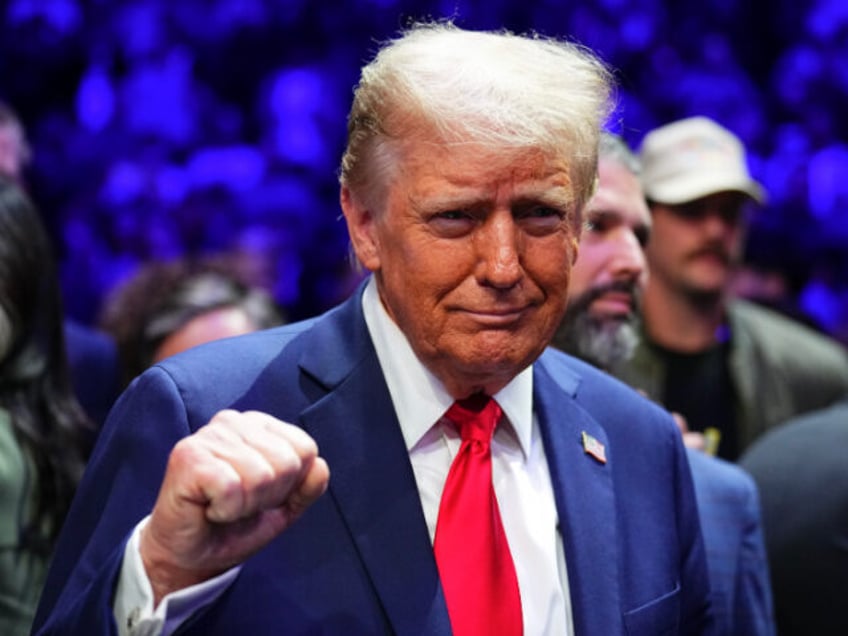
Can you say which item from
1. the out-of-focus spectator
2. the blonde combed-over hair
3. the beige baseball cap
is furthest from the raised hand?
the beige baseball cap

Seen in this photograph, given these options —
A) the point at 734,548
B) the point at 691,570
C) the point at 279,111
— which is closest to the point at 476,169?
the point at 691,570

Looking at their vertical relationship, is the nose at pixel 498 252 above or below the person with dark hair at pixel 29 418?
above

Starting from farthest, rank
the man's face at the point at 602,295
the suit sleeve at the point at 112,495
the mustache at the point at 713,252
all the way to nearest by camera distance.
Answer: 1. the mustache at the point at 713,252
2. the man's face at the point at 602,295
3. the suit sleeve at the point at 112,495

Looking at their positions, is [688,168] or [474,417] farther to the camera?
[688,168]

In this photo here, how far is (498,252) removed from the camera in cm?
221

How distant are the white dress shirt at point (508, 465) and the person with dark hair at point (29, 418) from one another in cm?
96

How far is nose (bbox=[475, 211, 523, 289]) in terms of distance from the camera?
7.24 ft

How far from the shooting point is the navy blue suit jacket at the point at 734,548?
3.09 m

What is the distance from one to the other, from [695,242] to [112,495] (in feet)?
8.92

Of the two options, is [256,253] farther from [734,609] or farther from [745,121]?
[734,609]

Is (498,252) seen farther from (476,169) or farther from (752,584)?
(752,584)

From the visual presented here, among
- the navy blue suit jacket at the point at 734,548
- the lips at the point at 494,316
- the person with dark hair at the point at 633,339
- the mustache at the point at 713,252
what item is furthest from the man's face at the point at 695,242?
the lips at the point at 494,316

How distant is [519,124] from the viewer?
2.20m

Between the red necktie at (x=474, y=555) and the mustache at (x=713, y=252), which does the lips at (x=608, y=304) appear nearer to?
the red necktie at (x=474, y=555)
